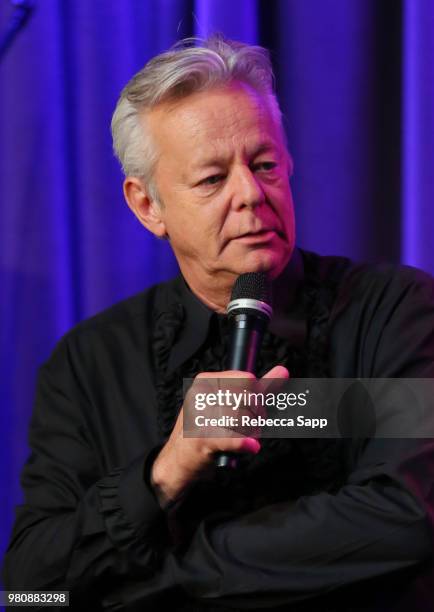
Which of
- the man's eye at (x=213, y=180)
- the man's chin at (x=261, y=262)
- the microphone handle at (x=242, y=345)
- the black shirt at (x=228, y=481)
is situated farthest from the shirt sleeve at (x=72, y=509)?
the man's eye at (x=213, y=180)

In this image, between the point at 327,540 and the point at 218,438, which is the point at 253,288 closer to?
the point at 218,438

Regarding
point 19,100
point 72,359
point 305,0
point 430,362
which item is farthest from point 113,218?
point 430,362

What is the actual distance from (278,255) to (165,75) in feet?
1.25

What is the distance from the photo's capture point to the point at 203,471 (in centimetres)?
119

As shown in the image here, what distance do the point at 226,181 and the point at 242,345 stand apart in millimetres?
410

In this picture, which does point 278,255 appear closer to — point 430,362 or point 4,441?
point 430,362

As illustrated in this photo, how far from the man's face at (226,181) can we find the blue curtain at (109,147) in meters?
0.48

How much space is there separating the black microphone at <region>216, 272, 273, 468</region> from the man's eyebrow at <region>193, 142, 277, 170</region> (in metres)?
0.27

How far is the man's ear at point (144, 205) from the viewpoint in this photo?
1591mm

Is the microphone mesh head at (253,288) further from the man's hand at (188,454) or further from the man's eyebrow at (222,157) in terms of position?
the man's eyebrow at (222,157)

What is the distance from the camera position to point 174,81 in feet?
4.80

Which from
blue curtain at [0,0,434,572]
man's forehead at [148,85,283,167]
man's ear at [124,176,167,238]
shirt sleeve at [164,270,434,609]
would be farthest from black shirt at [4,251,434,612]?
blue curtain at [0,0,434,572]

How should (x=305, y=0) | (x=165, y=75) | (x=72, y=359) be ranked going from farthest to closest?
(x=305, y=0), (x=72, y=359), (x=165, y=75)

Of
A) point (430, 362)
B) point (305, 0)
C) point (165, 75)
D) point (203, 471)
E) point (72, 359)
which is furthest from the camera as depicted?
point (305, 0)
